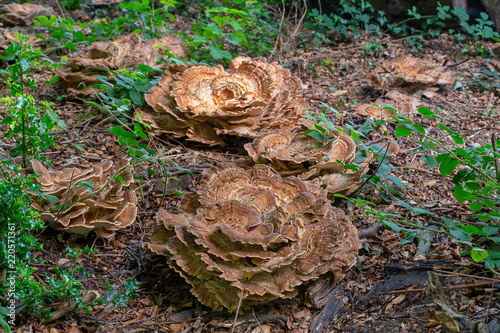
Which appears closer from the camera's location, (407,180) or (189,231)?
(189,231)

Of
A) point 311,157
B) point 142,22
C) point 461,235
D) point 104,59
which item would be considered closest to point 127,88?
point 104,59

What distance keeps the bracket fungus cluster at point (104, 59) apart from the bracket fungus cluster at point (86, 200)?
2257 mm

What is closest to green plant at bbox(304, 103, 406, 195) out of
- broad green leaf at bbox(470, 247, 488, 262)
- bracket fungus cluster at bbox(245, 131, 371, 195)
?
bracket fungus cluster at bbox(245, 131, 371, 195)

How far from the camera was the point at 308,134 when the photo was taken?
15.3 feet

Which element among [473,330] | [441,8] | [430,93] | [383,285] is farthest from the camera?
[441,8]

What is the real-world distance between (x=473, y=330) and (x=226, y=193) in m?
1.99

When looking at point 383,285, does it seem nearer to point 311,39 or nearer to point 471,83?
point 471,83

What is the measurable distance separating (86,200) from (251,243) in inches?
56.0

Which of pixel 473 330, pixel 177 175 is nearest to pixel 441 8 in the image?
pixel 177 175

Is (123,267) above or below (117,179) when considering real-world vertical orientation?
below

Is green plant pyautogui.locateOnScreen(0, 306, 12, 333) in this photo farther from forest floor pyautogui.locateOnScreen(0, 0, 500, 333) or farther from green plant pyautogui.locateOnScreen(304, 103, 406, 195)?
green plant pyautogui.locateOnScreen(304, 103, 406, 195)

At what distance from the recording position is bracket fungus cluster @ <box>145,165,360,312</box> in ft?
9.66

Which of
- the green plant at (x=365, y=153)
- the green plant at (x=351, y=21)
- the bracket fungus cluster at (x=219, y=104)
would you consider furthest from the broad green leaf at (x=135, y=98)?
the green plant at (x=351, y=21)

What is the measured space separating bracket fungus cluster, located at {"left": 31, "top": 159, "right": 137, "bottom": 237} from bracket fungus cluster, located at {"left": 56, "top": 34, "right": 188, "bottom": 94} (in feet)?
7.41
